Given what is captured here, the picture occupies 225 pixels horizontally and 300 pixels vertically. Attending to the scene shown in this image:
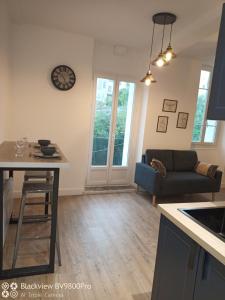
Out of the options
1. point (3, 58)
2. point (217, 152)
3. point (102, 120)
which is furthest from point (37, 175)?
point (217, 152)

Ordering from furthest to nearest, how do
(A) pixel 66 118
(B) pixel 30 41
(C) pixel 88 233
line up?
1. (A) pixel 66 118
2. (B) pixel 30 41
3. (C) pixel 88 233

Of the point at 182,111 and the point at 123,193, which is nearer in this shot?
the point at 123,193

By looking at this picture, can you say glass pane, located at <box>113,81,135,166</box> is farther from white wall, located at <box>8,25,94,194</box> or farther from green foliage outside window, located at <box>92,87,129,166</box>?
white wall, located at <box>8,25,94,194</box>

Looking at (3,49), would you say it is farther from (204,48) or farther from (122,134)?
(204,48)

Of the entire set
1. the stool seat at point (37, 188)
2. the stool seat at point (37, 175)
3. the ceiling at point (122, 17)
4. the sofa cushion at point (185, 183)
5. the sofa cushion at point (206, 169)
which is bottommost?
the sofa cushion at point (185, 183)

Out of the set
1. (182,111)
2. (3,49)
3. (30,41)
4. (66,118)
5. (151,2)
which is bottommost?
(66,118)

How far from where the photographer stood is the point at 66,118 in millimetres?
4059

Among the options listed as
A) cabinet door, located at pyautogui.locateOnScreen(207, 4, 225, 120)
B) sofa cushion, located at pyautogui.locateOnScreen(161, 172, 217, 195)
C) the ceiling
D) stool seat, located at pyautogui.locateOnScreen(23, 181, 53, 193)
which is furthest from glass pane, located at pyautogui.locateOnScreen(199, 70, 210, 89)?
stool seat, located at pyautogui.locateOnScreen(23, 181, 53, 193)

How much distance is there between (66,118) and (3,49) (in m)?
1.40

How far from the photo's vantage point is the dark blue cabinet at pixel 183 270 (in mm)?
1169

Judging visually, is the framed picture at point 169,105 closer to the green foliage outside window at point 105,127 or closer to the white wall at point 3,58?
the green foliage outside window at point 105,127

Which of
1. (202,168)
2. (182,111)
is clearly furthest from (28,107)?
(202,168)

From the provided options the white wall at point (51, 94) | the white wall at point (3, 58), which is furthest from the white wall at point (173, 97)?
the white wall at point (3, 58)

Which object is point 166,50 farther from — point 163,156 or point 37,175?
point 163,156
